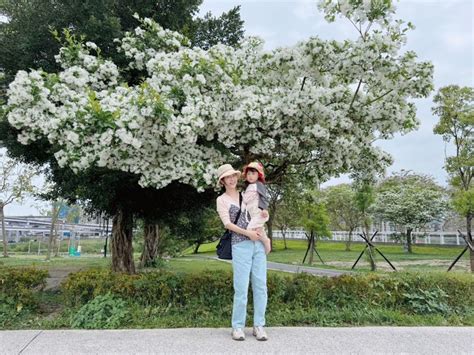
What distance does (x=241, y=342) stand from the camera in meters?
3.58

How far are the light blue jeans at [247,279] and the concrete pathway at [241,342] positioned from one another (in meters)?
0.22

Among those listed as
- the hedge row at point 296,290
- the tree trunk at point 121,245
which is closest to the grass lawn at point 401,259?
the tree trunk at point 121,245

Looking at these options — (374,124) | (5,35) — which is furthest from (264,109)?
(5,35)

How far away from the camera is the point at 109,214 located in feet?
27.1

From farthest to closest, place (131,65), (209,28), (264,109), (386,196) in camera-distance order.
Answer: (386,196) → (209,28) → (131,65) → (264,109)

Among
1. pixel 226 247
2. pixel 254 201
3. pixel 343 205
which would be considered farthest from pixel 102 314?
pixel 343 205

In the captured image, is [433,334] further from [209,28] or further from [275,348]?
[209,28]

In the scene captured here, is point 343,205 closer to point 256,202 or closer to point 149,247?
point 149,247

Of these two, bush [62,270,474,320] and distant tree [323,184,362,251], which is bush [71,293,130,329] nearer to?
bush [62,270,474,320]

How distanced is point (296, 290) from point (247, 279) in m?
1.39

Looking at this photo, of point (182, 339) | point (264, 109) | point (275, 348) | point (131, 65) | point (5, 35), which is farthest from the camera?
point (5, 35)

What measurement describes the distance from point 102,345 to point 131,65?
4.38 meters

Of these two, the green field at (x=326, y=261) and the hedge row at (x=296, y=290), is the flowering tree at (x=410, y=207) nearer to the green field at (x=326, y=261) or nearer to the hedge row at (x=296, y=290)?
the green field at (x=326, y=261)

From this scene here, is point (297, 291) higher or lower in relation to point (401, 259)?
higher
